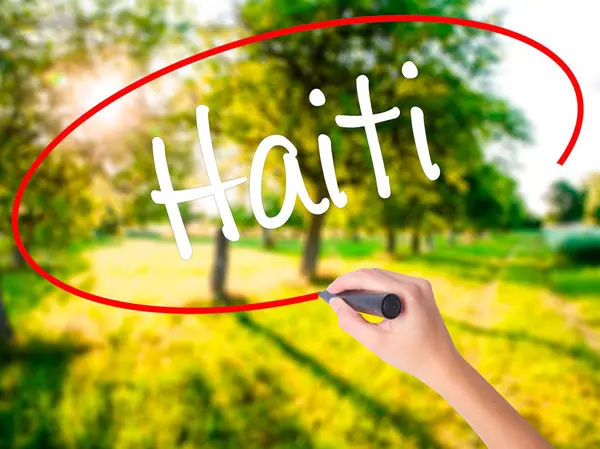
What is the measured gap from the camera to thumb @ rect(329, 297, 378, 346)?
145cm

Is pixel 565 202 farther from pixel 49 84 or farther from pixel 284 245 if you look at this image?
pixel 49 84

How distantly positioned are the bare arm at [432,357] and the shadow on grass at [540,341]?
7043mm

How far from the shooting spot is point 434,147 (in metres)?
10.4

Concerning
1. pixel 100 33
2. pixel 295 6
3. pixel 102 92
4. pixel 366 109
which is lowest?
pixel 366 109

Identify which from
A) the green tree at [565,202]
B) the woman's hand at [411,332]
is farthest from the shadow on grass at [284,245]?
the green tree at [565,202]

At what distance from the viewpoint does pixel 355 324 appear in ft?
4.94

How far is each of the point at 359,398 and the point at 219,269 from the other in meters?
5.02

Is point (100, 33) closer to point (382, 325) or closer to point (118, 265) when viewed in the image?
point (382, 325)

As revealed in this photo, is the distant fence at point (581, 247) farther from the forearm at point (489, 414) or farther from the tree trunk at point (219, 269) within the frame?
the forearm at point (489, 414)

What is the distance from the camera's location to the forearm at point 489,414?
1.17 meters

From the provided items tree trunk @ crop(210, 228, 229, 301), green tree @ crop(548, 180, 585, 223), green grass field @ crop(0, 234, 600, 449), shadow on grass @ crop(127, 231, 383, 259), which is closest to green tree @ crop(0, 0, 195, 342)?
green grass field @ crop(0, 234, 600, 449)

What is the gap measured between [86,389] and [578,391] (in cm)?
640

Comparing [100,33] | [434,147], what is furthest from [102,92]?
[434,147]

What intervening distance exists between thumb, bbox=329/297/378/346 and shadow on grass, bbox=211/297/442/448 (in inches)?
158
